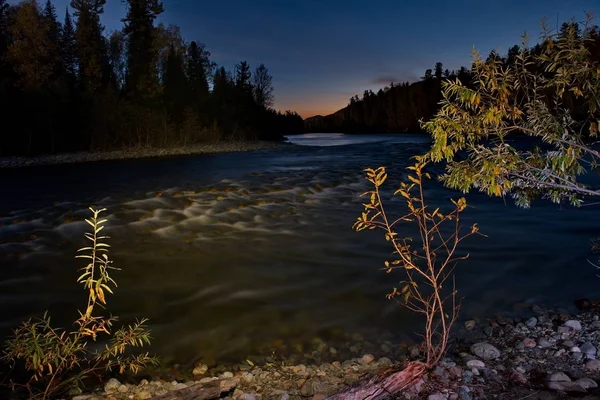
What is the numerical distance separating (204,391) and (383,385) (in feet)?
6.50

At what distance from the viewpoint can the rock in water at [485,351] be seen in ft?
17.3

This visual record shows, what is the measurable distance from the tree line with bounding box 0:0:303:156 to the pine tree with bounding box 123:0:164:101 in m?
0.15

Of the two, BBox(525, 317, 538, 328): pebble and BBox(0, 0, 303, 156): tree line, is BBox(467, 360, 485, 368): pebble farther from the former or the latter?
BBox(0, 0, 303, 156): tree line

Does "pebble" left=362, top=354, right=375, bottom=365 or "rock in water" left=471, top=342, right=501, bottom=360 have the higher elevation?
"rock in water" left=471, top=342, right=501, bottom=360

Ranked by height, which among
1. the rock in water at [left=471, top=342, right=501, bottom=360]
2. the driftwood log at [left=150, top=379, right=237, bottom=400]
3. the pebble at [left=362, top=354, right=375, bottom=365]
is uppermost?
the rock in water at [left=471, top=342, right=501, bottom=360]

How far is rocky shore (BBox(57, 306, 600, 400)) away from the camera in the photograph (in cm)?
433

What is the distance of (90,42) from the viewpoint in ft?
243

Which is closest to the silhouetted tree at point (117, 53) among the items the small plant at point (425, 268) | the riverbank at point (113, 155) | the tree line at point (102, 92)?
the tree line at point (102, 92)

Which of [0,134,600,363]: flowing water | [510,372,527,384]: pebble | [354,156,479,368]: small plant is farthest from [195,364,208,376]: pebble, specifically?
[510,372,527,384]: pebble

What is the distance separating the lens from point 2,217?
17312mm

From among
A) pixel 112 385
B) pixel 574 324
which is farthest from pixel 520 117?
pixel 112 385

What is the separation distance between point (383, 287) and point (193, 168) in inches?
1212

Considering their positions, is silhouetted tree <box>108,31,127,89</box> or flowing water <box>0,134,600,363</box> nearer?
flowing water <box>0,134,600,363</box>

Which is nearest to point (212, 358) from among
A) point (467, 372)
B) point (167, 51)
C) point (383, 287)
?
point (467, 372)
